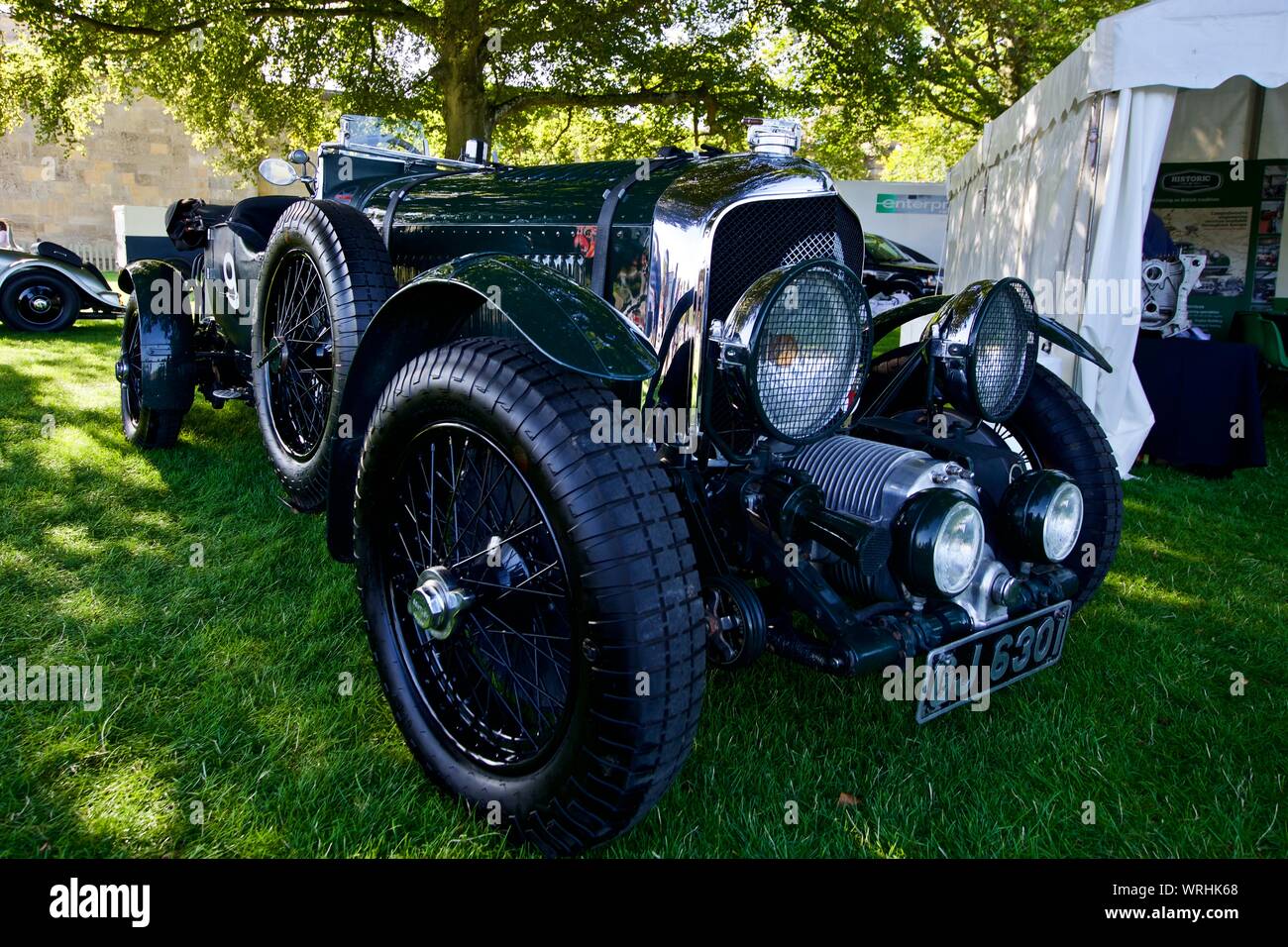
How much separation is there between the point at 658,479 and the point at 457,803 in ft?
2.98

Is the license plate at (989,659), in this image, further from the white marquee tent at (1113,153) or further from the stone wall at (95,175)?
the stone wall at (95,175)

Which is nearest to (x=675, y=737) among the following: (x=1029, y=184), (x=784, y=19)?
(x=1029, y=184)

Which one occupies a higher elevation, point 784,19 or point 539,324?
point 784,19

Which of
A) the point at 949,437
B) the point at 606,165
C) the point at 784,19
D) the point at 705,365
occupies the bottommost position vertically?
the point at 949,437

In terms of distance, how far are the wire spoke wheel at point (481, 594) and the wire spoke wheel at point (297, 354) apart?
121 centimetres

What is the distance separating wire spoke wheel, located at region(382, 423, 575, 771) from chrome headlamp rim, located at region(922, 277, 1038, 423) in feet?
4.21

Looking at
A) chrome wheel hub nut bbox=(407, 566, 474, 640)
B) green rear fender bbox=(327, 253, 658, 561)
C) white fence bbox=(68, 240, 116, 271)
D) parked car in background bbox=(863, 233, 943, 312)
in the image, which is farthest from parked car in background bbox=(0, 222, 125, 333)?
white fence bbox=(68, 240, 116, 271)

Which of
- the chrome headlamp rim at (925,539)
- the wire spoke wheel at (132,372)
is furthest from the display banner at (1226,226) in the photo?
the wire spoke wheel at (132,372)

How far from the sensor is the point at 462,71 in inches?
426

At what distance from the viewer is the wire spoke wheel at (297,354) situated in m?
3.26

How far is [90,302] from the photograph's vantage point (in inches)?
384

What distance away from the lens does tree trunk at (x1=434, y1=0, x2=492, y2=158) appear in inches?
410
